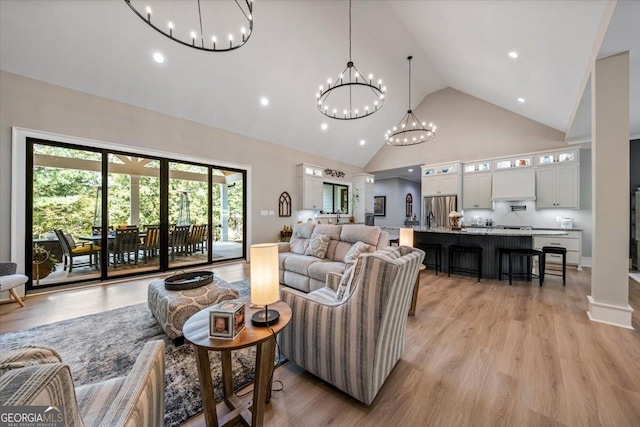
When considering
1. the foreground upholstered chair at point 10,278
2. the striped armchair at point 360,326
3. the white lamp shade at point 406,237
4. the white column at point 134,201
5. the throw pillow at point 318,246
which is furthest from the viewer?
the white column at point 134,201

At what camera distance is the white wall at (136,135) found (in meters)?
3.46

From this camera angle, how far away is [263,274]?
151 centimetres

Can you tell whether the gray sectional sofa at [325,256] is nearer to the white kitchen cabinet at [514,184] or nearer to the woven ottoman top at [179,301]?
the woven ottoman top at [179,301]

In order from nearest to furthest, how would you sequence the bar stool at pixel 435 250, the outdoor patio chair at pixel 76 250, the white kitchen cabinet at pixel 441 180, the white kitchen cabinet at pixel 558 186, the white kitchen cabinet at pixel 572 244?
the outdoor patio chair at pixel 76 250
the bar stool at pixel 435 250
the white kitchen cabinet at pixel 572 244
the white kitchen cabinet at pixel 558 186
the white kitchen cabinet at pixel 441 180

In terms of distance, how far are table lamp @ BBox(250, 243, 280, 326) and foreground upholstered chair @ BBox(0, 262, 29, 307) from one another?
152 inches

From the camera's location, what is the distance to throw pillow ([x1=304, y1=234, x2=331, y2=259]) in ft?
12.7

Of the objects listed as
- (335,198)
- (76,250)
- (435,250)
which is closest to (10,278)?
(76,250)

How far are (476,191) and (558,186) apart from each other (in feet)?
5.39

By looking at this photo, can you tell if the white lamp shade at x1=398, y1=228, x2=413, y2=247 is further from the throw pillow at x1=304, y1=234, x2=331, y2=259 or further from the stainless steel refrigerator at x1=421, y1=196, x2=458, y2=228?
the stainless steel refrigerator at x1=421, y1=196, x2=458, y2=228

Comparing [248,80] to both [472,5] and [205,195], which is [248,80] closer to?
[205,195]

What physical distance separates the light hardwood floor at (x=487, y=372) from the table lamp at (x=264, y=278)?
67cm

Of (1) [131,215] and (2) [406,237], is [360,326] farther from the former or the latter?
(1) [131,215]

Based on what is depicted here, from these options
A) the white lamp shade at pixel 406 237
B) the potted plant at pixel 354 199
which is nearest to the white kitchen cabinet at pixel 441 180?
the potted plant at pixel 354 199

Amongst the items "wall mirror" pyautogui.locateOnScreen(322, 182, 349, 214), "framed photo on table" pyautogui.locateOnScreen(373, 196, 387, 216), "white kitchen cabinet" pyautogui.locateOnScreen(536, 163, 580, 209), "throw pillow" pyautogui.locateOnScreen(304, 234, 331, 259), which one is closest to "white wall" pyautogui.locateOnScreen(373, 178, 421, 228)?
"framed photo on table" pyautogui.locateOnScreen(373, 196, 387, 216)
